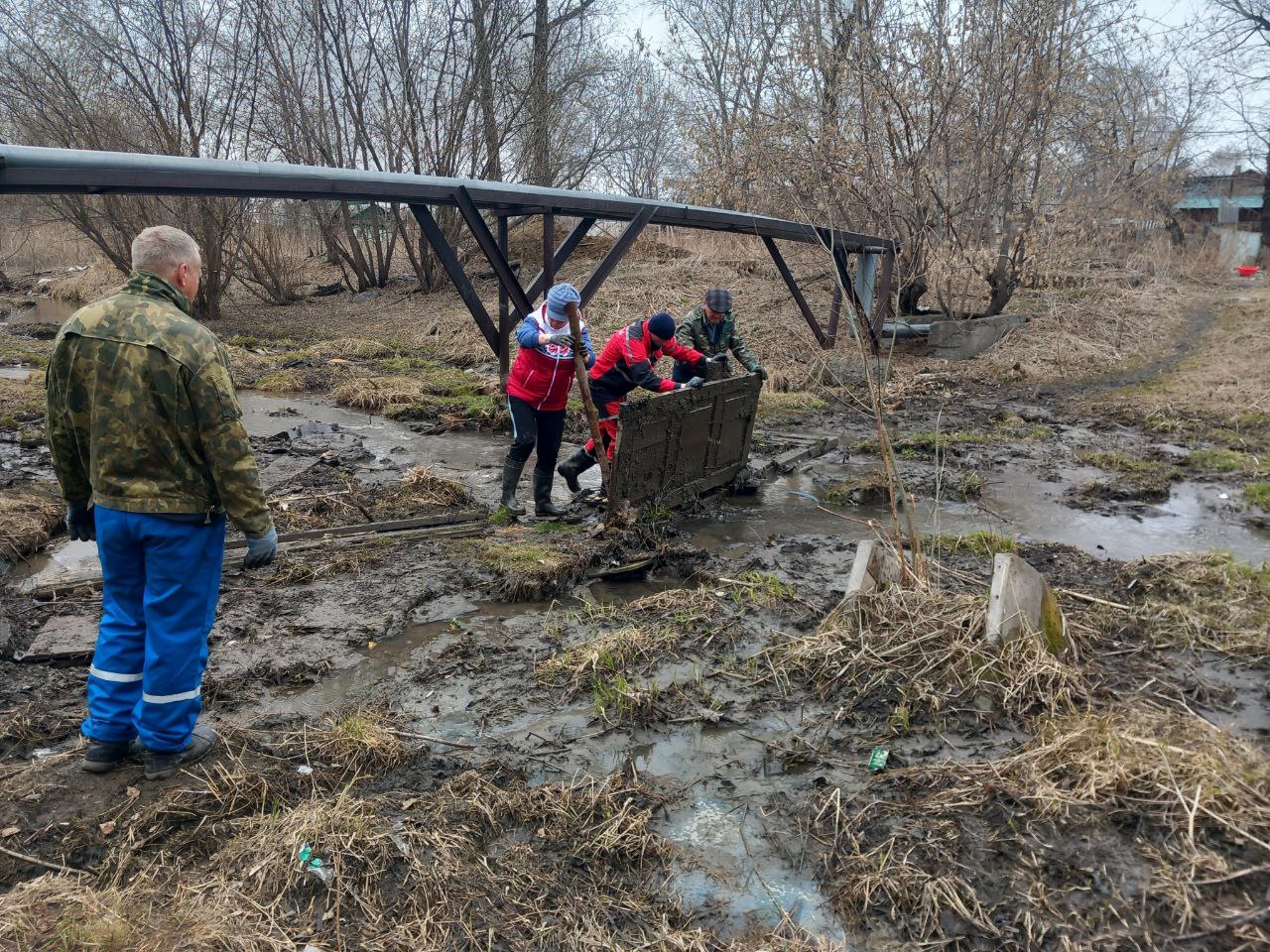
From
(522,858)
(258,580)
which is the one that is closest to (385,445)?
(258,580)

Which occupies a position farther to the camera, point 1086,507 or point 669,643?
point 1086,507

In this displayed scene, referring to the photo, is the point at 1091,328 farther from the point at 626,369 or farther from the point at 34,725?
the point at 34,725

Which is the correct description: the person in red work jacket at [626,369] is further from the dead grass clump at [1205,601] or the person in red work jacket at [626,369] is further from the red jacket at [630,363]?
the dead grass clump at [1205,601]

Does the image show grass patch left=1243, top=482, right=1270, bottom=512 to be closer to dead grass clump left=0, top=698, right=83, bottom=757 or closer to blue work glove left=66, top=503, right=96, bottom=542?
blue work glove left=66, top=503, right=96, bottom=542

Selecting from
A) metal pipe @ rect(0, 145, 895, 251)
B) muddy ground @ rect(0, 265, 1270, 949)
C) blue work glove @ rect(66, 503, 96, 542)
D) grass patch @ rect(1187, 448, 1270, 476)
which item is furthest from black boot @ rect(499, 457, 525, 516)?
grass patch @ rect(1187, 448, 1270, 476)

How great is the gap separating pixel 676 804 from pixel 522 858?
27.7 inches

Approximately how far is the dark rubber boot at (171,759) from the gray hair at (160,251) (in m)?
1.87

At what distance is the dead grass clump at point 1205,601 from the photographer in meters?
4.55

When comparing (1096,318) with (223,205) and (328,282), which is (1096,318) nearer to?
(223,205)

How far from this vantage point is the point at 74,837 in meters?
3.16

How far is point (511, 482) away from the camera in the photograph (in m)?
7.34

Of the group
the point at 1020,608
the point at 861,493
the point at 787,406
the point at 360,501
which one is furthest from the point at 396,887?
the point at 787,406

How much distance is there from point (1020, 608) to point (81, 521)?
168 inches

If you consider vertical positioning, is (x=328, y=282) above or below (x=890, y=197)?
below
